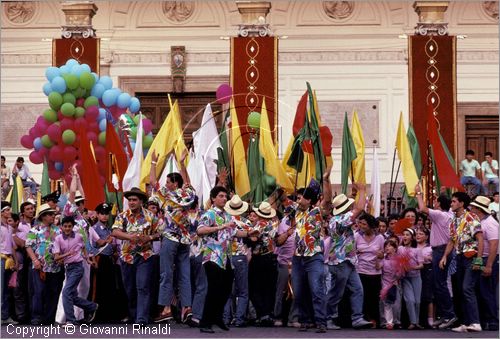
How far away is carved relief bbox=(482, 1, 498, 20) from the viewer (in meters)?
32.8

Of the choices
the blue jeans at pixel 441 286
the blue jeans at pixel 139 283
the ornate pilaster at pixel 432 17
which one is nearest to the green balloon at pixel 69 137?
the blue jeans at pixel 139 283

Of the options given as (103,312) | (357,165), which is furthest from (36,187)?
(103,312)

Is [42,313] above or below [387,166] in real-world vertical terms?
below

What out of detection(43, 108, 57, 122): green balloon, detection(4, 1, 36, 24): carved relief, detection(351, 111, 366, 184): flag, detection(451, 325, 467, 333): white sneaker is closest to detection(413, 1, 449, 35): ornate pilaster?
detection(351, 111, 366, 184): flag

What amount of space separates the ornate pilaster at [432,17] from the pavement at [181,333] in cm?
1452

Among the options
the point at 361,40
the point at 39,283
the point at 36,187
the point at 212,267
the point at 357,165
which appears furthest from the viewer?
the point at 361,40

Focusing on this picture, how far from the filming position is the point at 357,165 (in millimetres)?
22719

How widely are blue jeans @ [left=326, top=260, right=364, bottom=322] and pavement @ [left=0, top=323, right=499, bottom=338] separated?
337 mm

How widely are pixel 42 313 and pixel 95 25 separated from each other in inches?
608

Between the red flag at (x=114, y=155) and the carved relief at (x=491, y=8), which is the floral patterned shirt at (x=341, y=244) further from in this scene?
the carved relief at (x=491, y=8)

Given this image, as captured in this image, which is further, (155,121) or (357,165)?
(155,121)

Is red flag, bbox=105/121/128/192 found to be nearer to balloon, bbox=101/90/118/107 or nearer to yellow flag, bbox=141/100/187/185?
yellow flag, bbox=141/100/187/185

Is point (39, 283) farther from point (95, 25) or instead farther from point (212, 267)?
point (95, 25)

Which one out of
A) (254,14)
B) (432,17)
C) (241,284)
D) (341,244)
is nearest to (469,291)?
(341,244)
